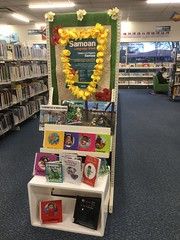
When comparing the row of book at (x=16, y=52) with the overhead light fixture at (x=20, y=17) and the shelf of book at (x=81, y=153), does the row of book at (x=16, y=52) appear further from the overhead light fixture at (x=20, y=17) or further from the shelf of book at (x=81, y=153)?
the overhead light fixture at (x=20, y=17)

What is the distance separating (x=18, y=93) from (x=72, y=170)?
12.1ft

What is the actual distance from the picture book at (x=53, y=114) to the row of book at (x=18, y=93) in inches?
98.8

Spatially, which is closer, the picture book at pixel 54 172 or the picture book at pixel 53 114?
the picture book at pixel 54 172

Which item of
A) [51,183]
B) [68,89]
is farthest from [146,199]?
[68,89]

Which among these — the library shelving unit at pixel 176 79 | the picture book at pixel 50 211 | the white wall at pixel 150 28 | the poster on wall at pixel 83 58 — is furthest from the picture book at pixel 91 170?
the white wall at pixel 150 28

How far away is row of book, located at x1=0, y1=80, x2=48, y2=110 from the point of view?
457 cm

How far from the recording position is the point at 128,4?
763cm

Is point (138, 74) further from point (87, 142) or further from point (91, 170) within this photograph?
point (91, 170)

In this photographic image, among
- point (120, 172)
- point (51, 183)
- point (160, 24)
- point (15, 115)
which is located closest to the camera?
point (51, 183)

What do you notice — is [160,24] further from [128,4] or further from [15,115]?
[15,115]

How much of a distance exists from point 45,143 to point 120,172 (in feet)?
4.64

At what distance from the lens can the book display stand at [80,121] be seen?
2010 mm

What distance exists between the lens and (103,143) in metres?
2.06

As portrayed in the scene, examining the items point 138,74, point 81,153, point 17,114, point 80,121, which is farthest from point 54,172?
point 138,74
